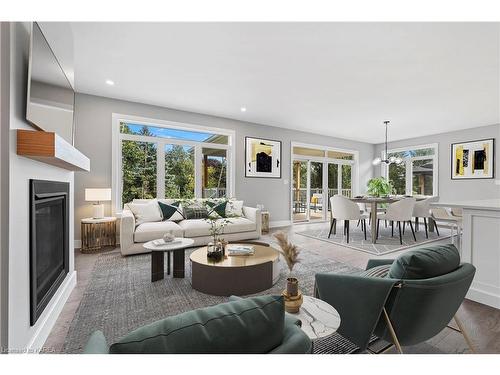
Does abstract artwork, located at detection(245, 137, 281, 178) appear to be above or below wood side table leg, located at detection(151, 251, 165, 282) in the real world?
above

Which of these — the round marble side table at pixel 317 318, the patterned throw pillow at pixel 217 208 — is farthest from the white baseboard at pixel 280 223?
the round marble side table at pixel 317 318

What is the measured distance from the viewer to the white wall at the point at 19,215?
51.8 inches

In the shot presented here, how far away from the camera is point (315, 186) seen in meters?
7.37

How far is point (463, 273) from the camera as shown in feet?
4.02

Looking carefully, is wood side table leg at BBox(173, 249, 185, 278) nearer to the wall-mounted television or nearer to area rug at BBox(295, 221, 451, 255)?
the wall-mounted television

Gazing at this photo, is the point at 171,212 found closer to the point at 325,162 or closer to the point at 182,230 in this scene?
the point at 182,230

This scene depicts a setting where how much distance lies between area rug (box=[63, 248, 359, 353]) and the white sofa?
1.07ft

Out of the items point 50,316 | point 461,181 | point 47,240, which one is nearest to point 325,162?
point 461,181

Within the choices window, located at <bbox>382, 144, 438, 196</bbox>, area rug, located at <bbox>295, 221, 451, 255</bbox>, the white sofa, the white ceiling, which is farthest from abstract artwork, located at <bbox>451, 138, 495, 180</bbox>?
the white sofa

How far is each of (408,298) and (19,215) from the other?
7.00ft

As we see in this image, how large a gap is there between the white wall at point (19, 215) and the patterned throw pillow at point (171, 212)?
8.68ft

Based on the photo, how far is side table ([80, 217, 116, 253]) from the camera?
12.4 ft

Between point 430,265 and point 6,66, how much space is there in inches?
97.0

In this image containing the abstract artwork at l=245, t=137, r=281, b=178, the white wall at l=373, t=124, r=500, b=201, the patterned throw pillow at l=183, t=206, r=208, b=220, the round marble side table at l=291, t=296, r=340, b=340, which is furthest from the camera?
the abstract artwork at l=245, t=137, r=281, b=178
